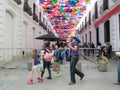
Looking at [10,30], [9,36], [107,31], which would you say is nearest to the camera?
[9,36]

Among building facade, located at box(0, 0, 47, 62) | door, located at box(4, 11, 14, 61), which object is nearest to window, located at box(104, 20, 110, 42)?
building facade, located at box(0, 0, 47, 62)

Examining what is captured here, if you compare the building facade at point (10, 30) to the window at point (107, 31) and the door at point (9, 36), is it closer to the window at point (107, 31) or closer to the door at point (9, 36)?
the door at point (9, 36)

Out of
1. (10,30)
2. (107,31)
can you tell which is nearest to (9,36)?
(10,30)

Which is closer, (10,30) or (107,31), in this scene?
(10,30)

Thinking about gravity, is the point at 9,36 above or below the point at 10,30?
below

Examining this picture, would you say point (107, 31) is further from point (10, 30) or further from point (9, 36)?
point (9, 36)

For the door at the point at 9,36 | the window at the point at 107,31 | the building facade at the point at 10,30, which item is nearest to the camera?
the building facade at the point at 10,30

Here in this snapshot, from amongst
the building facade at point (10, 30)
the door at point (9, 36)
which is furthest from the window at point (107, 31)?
the door at point (9, 36)

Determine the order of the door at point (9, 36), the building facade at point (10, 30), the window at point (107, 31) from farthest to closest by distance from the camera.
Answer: the window at point (107, 31) < the door at point (9, 36) < the building facade at point (10, 30)

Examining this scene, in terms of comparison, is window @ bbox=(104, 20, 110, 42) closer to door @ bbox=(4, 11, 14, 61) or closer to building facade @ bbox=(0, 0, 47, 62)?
building facade @ bbox=(0, 0, 47, 62)

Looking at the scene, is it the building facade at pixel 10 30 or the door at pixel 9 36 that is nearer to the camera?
the building facade at pixel 10 30

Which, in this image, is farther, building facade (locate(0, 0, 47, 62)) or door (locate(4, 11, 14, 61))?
door (locate(4, 11, 14, 61))

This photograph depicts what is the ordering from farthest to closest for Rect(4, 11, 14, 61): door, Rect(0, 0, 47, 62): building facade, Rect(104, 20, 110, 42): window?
Rect(104, 20, 110, 42): window
Rect(4, 11, 14, 61): door
Rect(0, 0, 47, 62): building facade

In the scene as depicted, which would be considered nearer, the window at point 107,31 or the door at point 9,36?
the door at point 9,36
